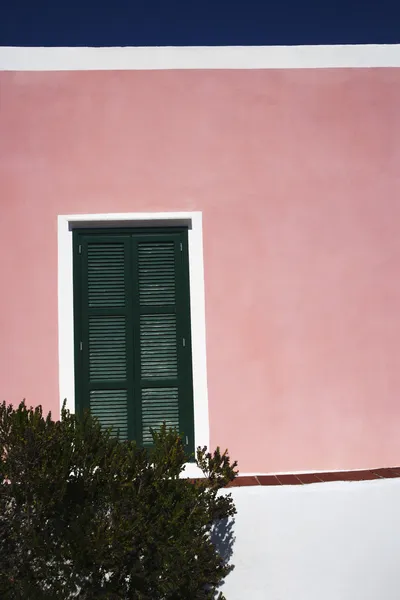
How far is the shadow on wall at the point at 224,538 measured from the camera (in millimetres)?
4668

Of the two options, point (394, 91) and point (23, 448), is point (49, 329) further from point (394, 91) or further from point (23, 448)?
point (394, 91)

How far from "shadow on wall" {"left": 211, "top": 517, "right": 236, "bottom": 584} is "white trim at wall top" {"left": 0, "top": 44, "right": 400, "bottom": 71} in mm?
3708

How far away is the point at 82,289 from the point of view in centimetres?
555

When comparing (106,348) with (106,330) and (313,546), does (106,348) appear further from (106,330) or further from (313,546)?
(313,546)

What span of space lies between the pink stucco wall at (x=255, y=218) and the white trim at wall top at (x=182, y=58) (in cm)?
8

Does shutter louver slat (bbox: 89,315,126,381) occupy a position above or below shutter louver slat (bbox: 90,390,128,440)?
above

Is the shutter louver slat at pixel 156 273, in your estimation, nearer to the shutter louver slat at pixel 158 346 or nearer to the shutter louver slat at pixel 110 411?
the shutter louver slat at pixel 158 346

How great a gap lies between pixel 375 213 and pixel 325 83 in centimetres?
121

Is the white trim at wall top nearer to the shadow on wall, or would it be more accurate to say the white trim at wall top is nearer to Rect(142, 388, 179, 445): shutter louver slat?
Rect(142, 388, 179, 445): shutter louver slat

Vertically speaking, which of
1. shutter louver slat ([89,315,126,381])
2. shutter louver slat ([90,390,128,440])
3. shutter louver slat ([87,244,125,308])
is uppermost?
shutter louver slat ([87,244,125,308])

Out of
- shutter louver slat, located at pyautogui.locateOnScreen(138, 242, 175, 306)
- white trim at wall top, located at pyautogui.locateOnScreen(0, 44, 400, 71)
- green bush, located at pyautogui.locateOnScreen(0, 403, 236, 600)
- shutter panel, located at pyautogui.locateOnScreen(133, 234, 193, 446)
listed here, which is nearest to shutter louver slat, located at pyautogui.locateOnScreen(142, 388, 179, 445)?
shutter panel, located at pyautogui.locateOnScreen(133, 234, 193, 446)

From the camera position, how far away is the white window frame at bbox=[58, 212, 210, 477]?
5.40 metres

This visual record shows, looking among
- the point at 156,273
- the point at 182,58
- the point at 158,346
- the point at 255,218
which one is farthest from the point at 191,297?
the point at 182,58

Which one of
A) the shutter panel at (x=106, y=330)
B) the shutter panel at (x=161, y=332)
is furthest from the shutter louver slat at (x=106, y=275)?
the shutter panel at (x=161, y=332)
